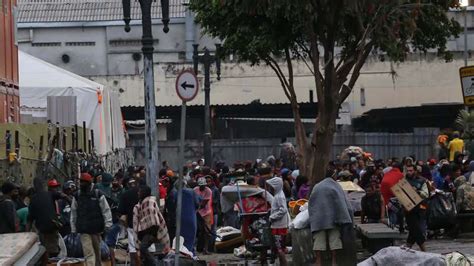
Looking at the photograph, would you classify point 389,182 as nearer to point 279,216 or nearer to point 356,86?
point 279,216

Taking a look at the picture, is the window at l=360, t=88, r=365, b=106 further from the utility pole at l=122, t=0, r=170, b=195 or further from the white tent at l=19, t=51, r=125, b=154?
the utility pole at l=122, t=0, r=170, b=195

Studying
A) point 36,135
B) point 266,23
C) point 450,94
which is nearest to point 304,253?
point 36,135

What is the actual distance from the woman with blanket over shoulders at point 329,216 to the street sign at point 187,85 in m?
2.40

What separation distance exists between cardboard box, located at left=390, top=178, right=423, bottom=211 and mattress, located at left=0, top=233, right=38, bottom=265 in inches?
273

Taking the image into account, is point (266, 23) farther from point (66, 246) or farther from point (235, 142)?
point (235, 142)

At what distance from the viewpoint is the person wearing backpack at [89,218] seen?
18.6m

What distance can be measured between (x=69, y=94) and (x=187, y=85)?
1745cm

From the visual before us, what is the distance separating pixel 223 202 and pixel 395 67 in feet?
120

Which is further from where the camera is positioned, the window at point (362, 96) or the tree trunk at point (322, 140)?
the window at point (362, 96)

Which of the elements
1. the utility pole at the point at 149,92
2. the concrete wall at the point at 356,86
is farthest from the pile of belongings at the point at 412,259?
the concrete wall at the point at 356,86

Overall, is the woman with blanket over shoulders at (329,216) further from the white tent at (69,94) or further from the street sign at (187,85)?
the white tent at (69,94)

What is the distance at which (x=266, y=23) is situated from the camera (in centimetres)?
3094

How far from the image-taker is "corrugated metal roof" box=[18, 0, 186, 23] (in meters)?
71.1

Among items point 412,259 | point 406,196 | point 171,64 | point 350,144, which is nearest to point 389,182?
point 406,196
